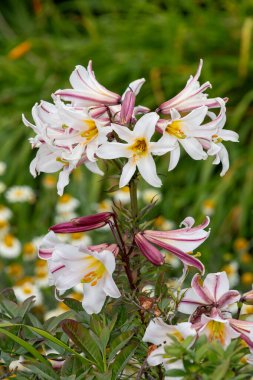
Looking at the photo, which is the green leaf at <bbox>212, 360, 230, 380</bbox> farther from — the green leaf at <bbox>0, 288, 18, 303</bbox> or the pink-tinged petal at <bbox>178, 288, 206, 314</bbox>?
the green leaf at <bbox>0, 288, 18, 303</bbox>

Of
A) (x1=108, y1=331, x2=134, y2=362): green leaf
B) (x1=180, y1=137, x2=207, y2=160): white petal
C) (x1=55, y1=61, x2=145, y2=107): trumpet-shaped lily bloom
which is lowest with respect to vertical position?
(x1=108, y1=331, x2=134, y2=362): green leaf

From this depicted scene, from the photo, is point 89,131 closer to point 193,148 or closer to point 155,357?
point 193,148

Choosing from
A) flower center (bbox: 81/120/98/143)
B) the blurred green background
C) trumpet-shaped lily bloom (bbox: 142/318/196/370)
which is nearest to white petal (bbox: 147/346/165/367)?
trumpet-shaped lily bloom (bbox: 142/318/196/370)

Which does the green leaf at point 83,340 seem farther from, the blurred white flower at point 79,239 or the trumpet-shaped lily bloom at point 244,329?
the blurred white flower at point 79,239

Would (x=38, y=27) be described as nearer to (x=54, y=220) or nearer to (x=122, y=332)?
(x=54, y=220)

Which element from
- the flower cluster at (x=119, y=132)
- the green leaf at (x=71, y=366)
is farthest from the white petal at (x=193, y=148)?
the green leaf at (x=71, y=366)

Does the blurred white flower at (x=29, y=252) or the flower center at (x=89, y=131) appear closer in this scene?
the flower center at (x=89, y=131)
